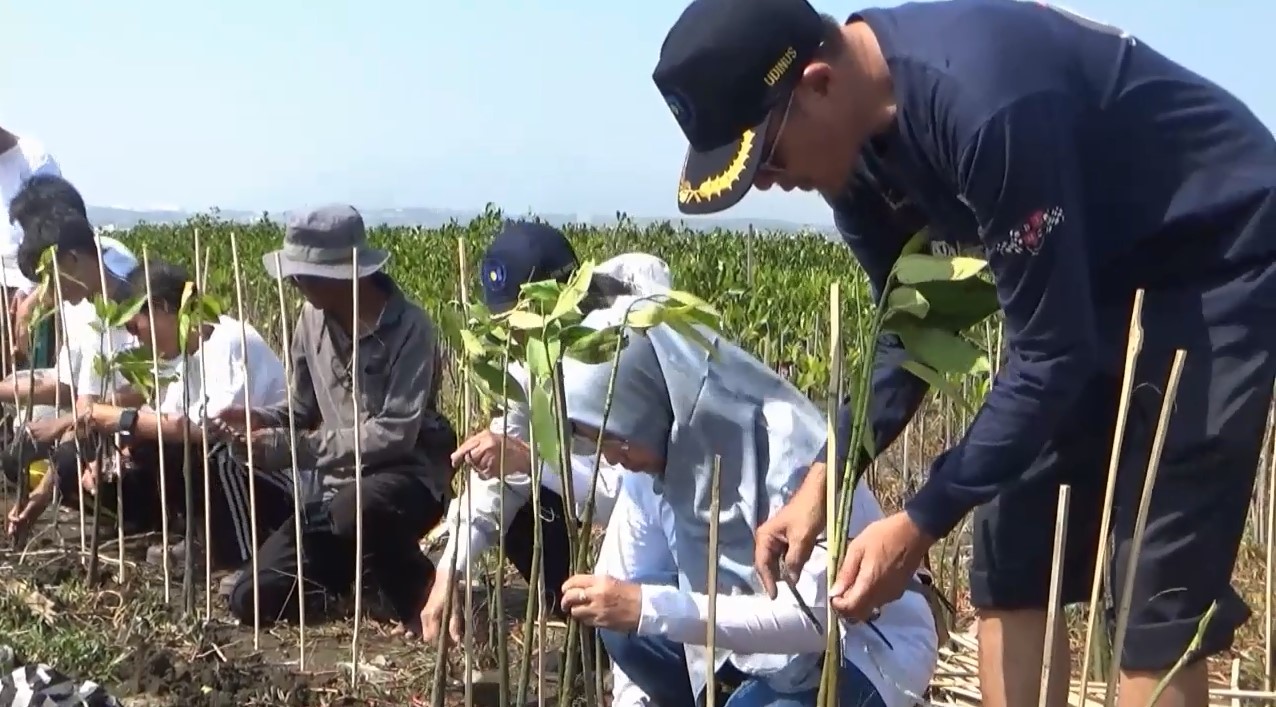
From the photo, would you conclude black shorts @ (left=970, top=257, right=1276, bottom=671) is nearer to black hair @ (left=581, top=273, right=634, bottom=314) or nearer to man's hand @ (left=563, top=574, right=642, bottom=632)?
man's hand @ (left=563, top=574, right=642, bottom=632)

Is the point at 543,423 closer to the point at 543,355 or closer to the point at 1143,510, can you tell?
the point at 543,355

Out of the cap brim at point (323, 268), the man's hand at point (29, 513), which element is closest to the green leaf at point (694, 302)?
the cap brim at point (323, 268)

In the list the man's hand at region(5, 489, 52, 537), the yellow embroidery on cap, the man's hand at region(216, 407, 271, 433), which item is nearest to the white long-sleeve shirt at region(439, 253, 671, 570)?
the yellow embroidery on cap

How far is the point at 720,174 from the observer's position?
1457 mm

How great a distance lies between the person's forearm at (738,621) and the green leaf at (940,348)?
641mm

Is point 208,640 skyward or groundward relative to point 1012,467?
groundward

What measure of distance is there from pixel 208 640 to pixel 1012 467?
7.17 feet

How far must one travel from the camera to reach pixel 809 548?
1.58 m

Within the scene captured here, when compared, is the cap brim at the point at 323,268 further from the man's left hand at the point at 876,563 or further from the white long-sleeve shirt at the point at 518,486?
the man's left hand at the point at 876,563

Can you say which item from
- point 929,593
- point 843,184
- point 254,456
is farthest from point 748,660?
point 254,456

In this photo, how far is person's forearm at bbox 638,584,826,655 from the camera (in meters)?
1.91

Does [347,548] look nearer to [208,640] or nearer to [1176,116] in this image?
[208,640]

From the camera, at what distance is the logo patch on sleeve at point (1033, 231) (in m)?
1.34

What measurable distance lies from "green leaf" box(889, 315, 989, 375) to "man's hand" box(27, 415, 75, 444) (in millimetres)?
2813
